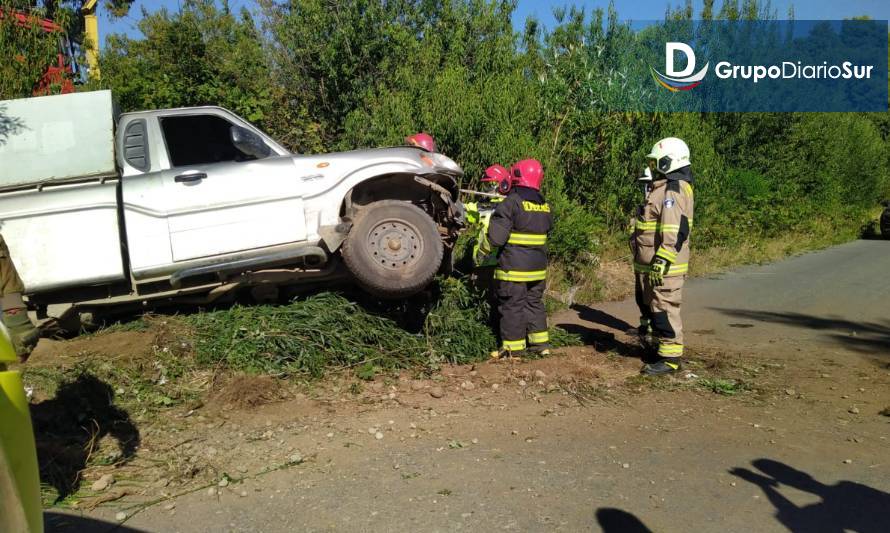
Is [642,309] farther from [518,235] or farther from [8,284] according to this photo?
[8,284]

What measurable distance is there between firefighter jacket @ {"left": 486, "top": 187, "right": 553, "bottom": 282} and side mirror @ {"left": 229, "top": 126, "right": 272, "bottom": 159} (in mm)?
2210

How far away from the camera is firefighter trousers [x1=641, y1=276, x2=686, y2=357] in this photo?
673 centimetres

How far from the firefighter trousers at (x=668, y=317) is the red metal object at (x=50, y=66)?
7.34 meters

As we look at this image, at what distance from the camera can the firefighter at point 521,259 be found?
23.1 feet

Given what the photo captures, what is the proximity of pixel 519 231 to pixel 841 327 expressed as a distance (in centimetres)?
447

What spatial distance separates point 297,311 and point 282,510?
2.76m

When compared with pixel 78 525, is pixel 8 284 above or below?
above

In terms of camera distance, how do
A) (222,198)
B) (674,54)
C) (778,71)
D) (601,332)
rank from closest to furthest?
(222,198), (601,332), (674,54), (778,71)

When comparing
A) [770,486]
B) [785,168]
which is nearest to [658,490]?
[770,486]

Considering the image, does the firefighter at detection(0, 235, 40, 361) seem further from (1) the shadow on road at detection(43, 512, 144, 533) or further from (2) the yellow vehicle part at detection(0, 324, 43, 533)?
(2) the yellow vehicle part at detection(0, 324, 43, 533)

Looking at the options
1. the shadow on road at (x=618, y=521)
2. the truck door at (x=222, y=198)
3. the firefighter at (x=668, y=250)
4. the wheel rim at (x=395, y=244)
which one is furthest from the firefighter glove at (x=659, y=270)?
the truck door at (x=222, y=198)

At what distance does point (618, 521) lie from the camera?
156 inches

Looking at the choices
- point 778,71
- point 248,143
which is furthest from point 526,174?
point 778,71

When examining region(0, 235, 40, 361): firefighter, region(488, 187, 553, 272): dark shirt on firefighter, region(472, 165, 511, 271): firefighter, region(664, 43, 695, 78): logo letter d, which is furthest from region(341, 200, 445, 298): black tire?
region(664, 43, 695, 78): logo letter d
